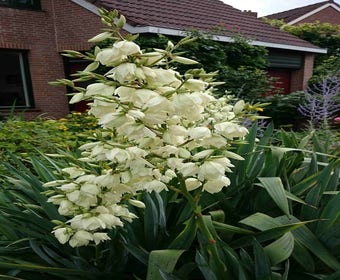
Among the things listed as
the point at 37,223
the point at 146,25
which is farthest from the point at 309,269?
the point at 146,25

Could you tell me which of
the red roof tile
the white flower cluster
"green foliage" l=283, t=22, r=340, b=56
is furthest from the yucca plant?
"green foliage" l=283, t=22, r=340, b=56

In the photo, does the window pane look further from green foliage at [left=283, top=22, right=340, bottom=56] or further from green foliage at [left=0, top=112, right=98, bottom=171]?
green foliage at [left=283, top=22, right=340, bottom=56]

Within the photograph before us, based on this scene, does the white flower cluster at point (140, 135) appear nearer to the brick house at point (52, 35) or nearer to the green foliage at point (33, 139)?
the green foliage at point (33, 139)

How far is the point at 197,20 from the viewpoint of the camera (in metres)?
10.5

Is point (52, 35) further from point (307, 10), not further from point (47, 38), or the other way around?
point (307, 10)

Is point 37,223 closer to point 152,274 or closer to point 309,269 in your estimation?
point 152,274

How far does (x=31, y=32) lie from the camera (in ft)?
33.2

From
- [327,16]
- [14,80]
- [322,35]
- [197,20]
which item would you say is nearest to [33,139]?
[14,80]

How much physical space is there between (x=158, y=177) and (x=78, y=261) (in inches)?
25.2

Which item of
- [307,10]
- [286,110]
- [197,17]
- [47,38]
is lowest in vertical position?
[286,110]

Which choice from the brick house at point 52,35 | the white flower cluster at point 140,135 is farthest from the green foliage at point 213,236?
the brick house at point 52,35

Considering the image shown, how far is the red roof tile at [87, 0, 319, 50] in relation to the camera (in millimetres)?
8938

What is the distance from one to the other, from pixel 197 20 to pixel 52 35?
4.53 metres

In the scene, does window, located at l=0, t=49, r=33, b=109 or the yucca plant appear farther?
window, located at l=0, t=49, r=33, b=109
